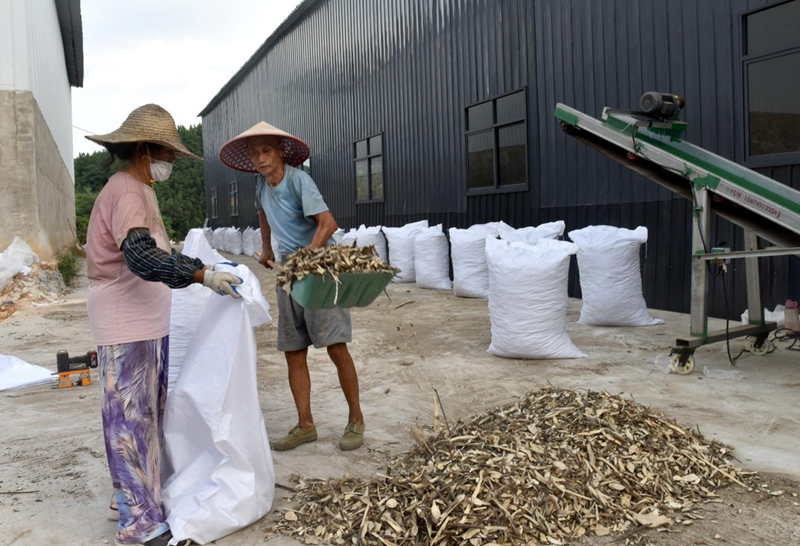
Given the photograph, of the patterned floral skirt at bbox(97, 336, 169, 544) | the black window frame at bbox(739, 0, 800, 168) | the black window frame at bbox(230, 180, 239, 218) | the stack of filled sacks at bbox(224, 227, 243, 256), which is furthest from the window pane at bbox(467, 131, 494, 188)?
the black window frame at bbox(230, 180, 239, 218)

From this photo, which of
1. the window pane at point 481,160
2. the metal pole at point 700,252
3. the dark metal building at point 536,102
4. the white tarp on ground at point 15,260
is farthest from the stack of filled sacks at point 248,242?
the metal pole at point 700,252

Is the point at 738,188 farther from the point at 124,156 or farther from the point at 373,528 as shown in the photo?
the point at 124,156

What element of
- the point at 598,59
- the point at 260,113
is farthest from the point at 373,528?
the point at 260,113

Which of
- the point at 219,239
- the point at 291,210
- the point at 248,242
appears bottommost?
the point at 291,210

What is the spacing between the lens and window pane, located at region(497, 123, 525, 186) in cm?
901

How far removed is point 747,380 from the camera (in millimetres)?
4254

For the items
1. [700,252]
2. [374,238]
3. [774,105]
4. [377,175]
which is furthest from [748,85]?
[377,175]

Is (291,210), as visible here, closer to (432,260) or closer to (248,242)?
(432,260)

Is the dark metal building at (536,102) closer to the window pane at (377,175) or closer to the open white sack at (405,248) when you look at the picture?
the window pane at (377,175)

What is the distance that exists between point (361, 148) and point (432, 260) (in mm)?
5256

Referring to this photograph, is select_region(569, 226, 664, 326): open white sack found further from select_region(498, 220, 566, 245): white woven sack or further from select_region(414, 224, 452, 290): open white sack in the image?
select_region(414, 224, 452, 290): open white sack

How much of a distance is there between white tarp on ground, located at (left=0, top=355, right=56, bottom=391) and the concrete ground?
6.5 inches

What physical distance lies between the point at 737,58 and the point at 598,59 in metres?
1.84

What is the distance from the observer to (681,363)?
449 centimetres
